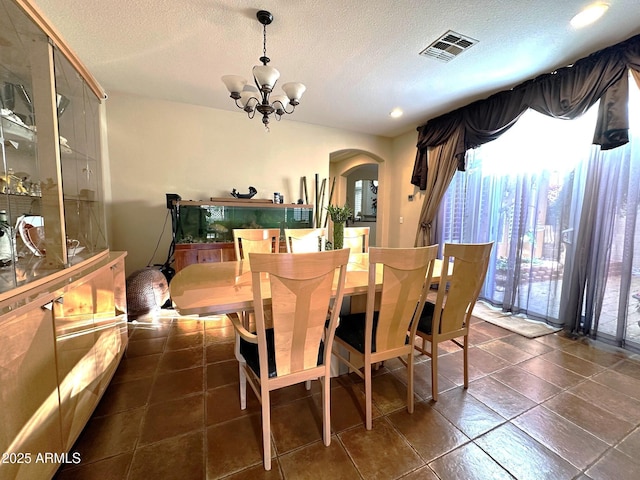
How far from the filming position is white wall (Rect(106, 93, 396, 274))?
10.8ft

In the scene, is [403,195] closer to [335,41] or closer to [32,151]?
[335,41]

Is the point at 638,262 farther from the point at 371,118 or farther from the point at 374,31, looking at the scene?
the point at 371,118

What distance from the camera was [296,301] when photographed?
1.12 m

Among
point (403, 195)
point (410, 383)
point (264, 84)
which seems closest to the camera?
point (410, 383)

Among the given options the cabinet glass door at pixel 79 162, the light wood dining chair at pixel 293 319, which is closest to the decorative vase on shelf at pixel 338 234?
the light wood dining chair at pixel 293 319

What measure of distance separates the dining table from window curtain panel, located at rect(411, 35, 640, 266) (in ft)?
6.49

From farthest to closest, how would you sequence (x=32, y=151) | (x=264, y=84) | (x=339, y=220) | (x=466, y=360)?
(x=339, y=220), (x=264, y=84), (x=466, y=360), (x=32, y=151)

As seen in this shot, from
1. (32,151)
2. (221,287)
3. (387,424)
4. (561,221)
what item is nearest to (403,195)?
(561,221)

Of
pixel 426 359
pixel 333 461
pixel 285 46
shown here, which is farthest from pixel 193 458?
pixel 285 46

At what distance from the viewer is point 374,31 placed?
2.04 meters

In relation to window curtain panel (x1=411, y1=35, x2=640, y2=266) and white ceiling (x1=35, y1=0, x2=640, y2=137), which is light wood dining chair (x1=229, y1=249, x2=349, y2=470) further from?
window curtain panel (x1=411, y1=35, x2=640, y2=266)

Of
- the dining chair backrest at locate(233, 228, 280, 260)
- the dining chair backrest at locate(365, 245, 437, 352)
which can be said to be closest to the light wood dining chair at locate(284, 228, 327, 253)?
the dining chair backrest at locate(233, 228, 280, 260)

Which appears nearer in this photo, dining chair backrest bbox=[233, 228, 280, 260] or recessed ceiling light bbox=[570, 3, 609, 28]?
recessed ceiling light bbox=[570, 3, 609, 28]

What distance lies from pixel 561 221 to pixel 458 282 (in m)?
2.01
